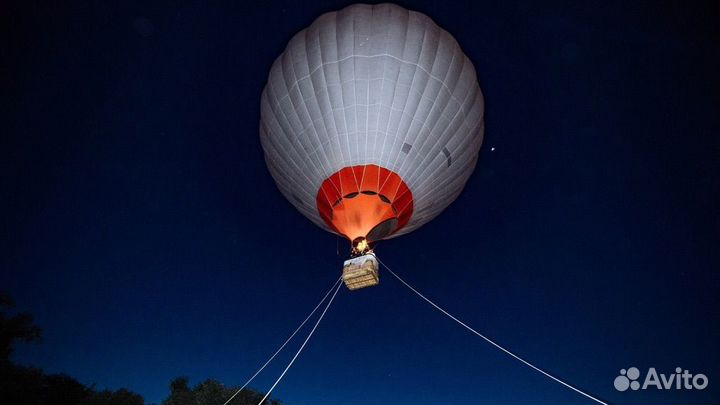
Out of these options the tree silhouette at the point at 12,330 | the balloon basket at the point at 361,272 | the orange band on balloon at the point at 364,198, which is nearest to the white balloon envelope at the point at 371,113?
the orange band on balloon at the point at 364,198

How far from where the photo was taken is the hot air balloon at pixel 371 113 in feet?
23.1

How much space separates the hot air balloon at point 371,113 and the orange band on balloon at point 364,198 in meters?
0.02

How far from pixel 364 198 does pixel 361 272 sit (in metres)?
1.47

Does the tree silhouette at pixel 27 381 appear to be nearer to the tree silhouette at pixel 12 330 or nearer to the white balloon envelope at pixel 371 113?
the tree silhouette at pixel 12 330

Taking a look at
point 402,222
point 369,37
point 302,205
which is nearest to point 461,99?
point 369,37

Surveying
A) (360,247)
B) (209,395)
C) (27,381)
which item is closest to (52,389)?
(27,381)

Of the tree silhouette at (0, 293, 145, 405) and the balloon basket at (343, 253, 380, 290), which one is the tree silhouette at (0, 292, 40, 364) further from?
the balloon basket at (343, 253, 380, 290)

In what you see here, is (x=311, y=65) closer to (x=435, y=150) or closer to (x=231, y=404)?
(x=435, y=150)

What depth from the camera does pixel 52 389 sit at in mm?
12086

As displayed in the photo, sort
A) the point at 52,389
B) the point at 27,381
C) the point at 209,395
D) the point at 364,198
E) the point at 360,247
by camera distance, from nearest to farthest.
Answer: the point at 360,247 < the point at 364,198 < the point at 27,381 < the point at 52,389 < the point at 209,395

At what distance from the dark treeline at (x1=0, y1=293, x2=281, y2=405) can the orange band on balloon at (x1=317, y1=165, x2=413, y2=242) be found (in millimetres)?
9195

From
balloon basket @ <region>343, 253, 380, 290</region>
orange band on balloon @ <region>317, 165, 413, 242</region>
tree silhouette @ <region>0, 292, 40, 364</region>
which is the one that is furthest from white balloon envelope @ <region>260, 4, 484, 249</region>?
tree silhouette @ <region>0, 292, 40, 364</region>

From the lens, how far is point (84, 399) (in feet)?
40.1

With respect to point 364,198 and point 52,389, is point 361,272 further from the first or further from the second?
point 52,389
